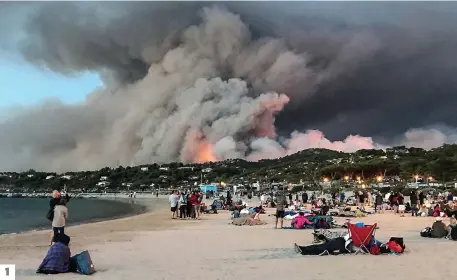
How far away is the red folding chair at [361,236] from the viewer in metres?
12.2

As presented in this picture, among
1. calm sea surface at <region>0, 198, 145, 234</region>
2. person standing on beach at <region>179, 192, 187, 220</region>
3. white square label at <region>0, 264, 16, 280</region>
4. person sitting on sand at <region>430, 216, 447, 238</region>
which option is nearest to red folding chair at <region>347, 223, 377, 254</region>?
person sitting on sand at <region>430, 216, 447, 238</region>

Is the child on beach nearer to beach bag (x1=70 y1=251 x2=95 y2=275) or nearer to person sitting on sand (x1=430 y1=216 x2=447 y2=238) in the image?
beach bag (x1=70 y1=251 x2=95 y2=275)

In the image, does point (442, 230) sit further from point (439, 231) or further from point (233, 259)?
point (233, 259)

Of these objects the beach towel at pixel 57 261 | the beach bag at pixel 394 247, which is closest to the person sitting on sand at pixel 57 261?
the beach towel at pixel 57 261

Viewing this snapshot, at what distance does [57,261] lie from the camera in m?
9.98

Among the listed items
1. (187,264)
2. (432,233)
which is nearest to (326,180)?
(432,233)

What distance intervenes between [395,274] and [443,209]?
17.9 metres

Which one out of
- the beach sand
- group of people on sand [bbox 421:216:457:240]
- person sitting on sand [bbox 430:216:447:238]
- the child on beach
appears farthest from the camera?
person sitting on sand [bbox 430:216:447:238]

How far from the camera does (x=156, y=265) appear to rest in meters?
11.0

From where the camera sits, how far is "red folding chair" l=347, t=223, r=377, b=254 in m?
12.2

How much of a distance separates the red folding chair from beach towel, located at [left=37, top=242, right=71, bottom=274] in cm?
635

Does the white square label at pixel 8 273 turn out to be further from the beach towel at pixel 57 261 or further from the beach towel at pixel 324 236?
the beach towel at pixel 324 236

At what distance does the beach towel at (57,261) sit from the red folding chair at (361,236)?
20.8ft

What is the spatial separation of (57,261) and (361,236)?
681 cm
